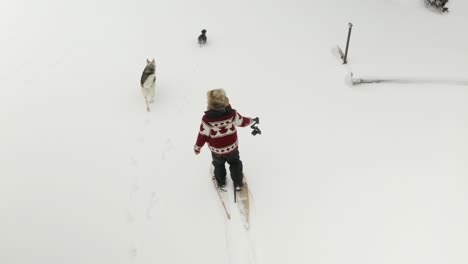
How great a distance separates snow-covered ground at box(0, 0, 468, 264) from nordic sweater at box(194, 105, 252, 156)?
0.87 meters

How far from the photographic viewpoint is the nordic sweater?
368 cm

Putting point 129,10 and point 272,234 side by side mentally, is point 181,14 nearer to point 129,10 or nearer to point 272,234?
point 129,10

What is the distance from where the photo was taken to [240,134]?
5359 millimetres

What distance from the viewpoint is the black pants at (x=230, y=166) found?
4.11 meters

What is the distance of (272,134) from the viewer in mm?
5363

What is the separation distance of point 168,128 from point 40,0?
6068 mm

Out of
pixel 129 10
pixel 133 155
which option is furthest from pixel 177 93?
pixel 129 10

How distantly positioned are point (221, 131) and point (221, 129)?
0.09ft

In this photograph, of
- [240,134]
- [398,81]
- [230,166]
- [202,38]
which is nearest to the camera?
[230,166]

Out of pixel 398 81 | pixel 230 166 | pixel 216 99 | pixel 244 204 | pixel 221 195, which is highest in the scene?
pixel 398 81

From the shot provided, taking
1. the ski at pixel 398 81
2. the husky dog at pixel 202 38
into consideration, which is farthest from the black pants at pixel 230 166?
the husky dog at pixel 202 38

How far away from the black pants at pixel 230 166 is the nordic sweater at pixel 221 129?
0.34ft

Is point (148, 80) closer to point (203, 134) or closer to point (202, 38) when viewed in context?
point (202, 38)

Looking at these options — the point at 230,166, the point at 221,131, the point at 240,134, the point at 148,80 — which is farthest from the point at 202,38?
the point at 221,131
